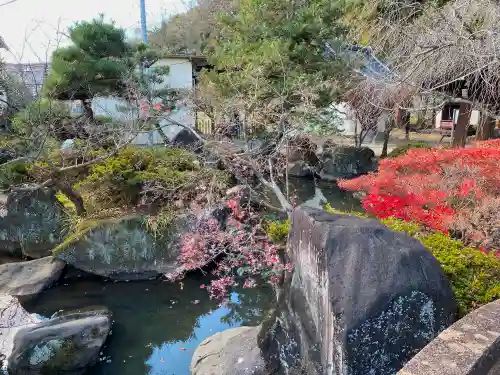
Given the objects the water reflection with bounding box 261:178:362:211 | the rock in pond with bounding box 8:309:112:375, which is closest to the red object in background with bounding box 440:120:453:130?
the water reflection with bounding box 261:178:362:211

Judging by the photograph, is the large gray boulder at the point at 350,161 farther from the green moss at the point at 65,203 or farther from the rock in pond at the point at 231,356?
the rock in pond at the point at 231,356

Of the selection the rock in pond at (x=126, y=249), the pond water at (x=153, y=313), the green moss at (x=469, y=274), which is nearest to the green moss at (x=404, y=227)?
the green moss at (x=469, y=274)

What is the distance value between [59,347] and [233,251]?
288 centimetres

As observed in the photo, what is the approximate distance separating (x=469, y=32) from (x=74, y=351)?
21.5 feet

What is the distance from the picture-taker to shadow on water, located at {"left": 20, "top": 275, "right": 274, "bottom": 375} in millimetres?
5578

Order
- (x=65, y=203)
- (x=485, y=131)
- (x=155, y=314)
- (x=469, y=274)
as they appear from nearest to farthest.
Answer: (x=469, y=274) → (x=155, y=314) → (x=65, y=203) → (x=485, y=131)

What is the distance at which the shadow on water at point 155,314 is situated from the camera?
5.58 m

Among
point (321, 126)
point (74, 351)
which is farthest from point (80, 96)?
point (74, 351)

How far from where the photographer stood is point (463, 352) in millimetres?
2205

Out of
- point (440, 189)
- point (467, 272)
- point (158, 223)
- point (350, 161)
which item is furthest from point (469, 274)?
point (350, 161)

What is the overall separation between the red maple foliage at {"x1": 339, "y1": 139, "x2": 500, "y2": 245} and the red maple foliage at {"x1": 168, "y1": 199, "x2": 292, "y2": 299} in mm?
1697

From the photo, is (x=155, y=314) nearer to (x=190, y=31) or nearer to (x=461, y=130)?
(x=461, y=130)

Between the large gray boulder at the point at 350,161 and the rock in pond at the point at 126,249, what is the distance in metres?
7.98

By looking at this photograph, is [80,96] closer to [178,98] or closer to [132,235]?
[178,98]
